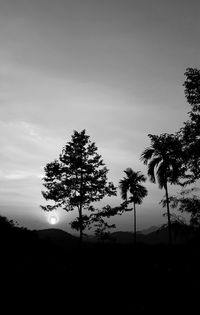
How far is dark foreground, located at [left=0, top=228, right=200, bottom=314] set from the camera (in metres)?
10.7

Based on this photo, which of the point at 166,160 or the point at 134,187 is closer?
the point at 166,160

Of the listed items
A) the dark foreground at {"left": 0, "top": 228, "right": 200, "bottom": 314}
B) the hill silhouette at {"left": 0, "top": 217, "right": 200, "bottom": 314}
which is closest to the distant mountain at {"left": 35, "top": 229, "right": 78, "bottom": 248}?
the hill silhouette at {"left": 0, "top": 217, "right": 200, "bottom": 314}

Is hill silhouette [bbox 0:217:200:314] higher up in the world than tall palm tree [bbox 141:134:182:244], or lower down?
lower down

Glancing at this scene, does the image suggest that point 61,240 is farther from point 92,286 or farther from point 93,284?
point 92,286

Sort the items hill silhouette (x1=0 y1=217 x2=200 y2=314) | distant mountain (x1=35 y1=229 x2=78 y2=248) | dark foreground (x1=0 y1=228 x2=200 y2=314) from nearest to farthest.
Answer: dark foreground (x1=0 y1=228 x2=200 y2=314), hill silhouette (x1=0 y1=217 x2=200 y2=314), distant mountain (x1=35 y1=229 x2=78 y2=248)

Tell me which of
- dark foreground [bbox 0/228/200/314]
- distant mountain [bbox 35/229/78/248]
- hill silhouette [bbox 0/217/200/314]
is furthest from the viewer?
distant mountain [bbox 35/229/78/248]

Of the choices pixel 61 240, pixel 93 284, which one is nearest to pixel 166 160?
pixel 93 284

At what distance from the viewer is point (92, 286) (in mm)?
13797

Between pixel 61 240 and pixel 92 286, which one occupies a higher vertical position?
pixel 61 240

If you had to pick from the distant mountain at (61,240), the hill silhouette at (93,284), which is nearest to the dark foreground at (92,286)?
the hill silhouette at (93,284)

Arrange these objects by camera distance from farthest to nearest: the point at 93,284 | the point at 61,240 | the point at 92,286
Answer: the point at 61,240, the point at 93,284, the point at 92,286

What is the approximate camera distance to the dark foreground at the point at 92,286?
10688 mm

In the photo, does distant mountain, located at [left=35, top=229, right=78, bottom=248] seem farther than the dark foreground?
Yes

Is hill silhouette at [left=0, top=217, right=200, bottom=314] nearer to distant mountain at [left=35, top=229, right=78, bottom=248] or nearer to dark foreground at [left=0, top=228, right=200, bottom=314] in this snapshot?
dark foreground at [left=0, top=228, right=200, bottom=314]
